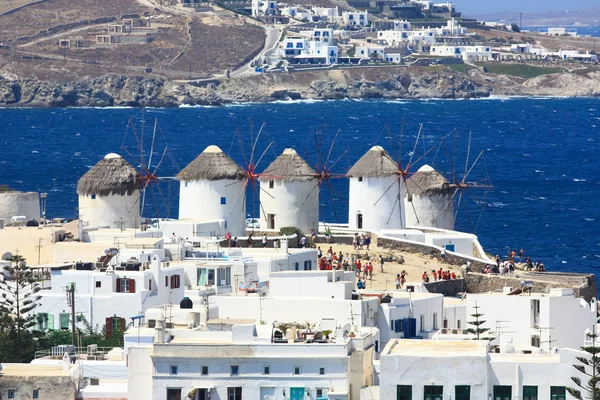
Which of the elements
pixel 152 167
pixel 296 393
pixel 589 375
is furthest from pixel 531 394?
pixel 152 167

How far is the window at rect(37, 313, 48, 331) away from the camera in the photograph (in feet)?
161

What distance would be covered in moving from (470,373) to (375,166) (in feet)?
108

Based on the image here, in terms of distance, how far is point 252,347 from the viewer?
122 ft

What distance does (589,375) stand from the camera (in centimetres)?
3575

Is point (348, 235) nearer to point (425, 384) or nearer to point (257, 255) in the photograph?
point (257, 255)

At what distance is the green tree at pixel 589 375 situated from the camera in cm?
3519

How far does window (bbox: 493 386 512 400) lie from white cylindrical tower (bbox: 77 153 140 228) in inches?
1230

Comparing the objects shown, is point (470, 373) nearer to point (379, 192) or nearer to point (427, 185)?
point (379, 192)

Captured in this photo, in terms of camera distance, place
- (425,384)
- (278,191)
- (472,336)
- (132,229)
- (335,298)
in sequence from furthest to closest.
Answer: (278,191) < (132,229) < (335,298) < (472,336) < (425,384)

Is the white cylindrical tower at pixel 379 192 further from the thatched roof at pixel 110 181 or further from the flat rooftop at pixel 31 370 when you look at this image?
the flat rooftop at pixel 31 370

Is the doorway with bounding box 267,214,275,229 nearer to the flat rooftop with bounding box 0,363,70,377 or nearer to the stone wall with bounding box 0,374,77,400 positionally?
the flat rooftop with bounding box 0,363,70,377

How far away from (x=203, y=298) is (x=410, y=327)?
5232mm

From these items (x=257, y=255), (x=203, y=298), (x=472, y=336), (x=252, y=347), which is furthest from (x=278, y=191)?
(x=252, y=347)

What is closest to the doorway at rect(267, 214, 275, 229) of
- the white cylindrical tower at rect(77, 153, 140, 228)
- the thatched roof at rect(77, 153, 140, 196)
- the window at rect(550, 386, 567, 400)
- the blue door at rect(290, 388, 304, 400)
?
the white cylindrical tower at rect(77, 153, 140, 228)
